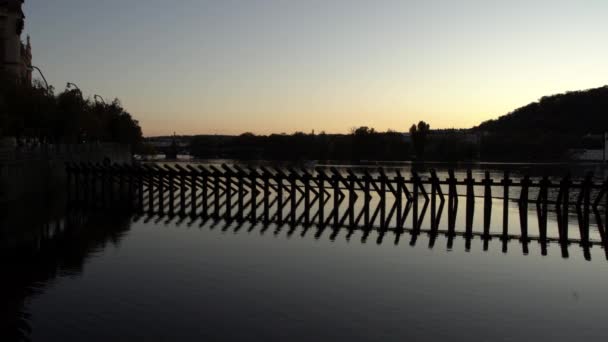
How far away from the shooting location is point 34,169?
1460 inches

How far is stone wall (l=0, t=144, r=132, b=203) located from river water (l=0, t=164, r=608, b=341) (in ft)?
34.1

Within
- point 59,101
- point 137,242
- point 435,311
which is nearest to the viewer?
point 435,311

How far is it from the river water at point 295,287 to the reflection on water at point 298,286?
4 cm

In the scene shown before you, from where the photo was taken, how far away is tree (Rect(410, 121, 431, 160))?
17389cm

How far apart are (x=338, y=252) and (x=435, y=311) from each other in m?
6.94

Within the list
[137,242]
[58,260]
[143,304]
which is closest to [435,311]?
[143,304]

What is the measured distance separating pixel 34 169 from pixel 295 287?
91.9 feet

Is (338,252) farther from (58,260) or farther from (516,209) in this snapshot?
(516,209)

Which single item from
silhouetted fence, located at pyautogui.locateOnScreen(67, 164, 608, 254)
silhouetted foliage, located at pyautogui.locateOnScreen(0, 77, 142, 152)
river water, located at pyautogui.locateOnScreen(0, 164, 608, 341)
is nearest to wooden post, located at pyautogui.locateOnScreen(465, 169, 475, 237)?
silhouetted fence, located at pyautogui.locateOnScreen(67, 164, 608, 254)

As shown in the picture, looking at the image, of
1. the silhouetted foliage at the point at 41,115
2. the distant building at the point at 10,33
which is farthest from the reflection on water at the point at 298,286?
the distant building at the point at 10,33

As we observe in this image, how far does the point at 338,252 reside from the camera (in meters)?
19.0

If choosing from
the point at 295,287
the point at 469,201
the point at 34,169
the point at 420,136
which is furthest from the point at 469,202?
the point at 420,136

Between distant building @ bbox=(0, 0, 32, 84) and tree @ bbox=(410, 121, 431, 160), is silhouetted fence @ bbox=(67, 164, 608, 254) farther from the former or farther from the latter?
tree @ bbox=(410, 121, 431, 160)

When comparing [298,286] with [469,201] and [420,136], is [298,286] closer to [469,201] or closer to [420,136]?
[469,201]
